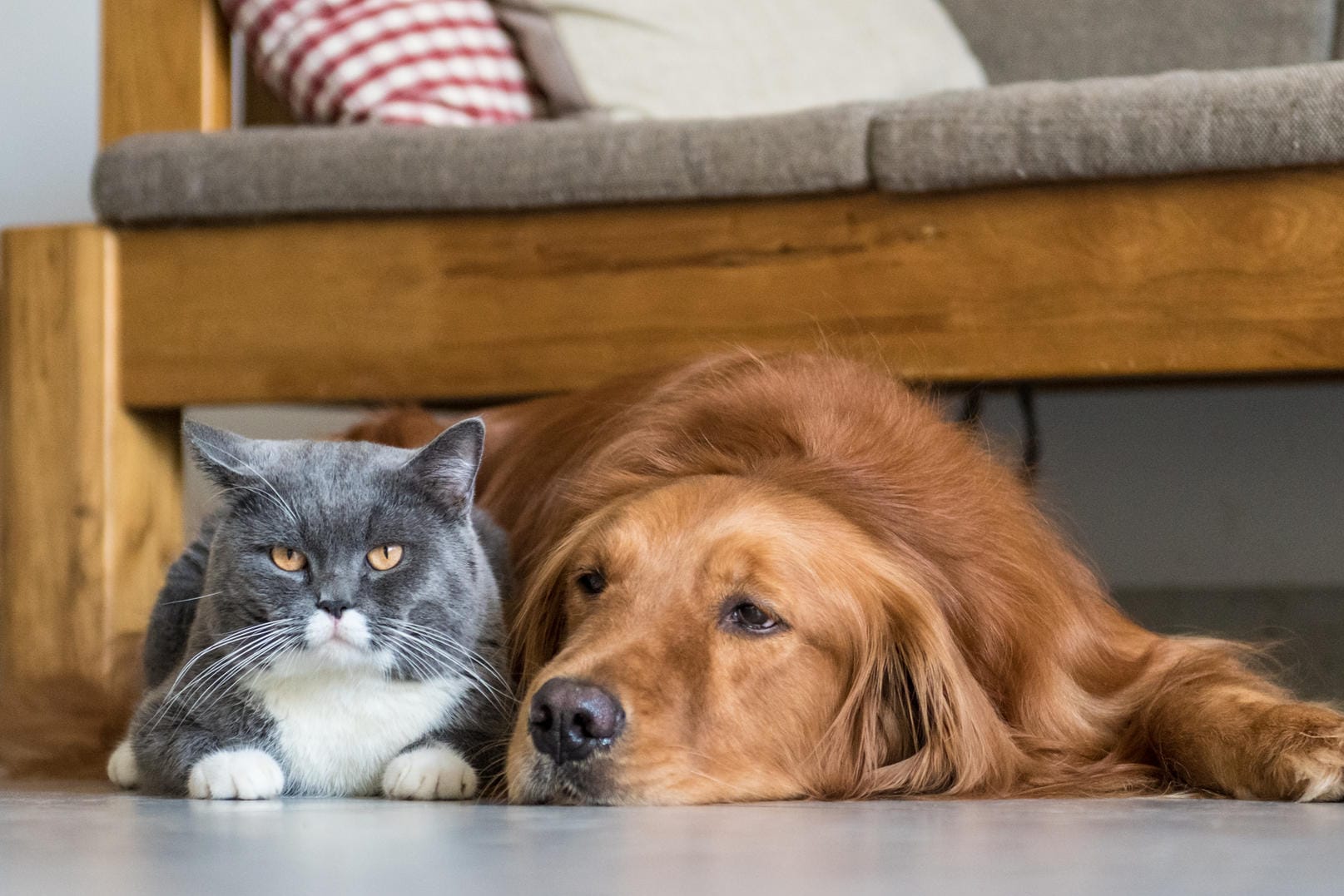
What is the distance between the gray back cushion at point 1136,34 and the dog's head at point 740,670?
2449mm

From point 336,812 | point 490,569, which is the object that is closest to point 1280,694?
point 490,569

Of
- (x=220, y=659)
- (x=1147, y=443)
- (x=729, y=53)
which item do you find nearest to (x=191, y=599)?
(x=220, y=659)

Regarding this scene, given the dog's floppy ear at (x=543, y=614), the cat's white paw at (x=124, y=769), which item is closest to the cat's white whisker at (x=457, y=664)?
the dog's floppy ear at (x=543, y=614)

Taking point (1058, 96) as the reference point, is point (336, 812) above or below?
below

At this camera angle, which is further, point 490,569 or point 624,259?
point 624,259

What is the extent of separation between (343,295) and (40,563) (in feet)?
2.23

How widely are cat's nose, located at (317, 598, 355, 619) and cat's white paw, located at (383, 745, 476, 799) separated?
17 cm

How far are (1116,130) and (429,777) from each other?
134 cm

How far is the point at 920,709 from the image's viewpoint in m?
1.54

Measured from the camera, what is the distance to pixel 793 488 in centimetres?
161

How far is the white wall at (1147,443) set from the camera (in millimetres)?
3811

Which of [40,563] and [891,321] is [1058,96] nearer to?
[891,321]

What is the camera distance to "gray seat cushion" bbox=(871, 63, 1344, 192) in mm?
1981

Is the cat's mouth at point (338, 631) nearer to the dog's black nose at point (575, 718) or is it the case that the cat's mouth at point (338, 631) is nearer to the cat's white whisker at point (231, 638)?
the cat's white whisker at point (231, 638)
